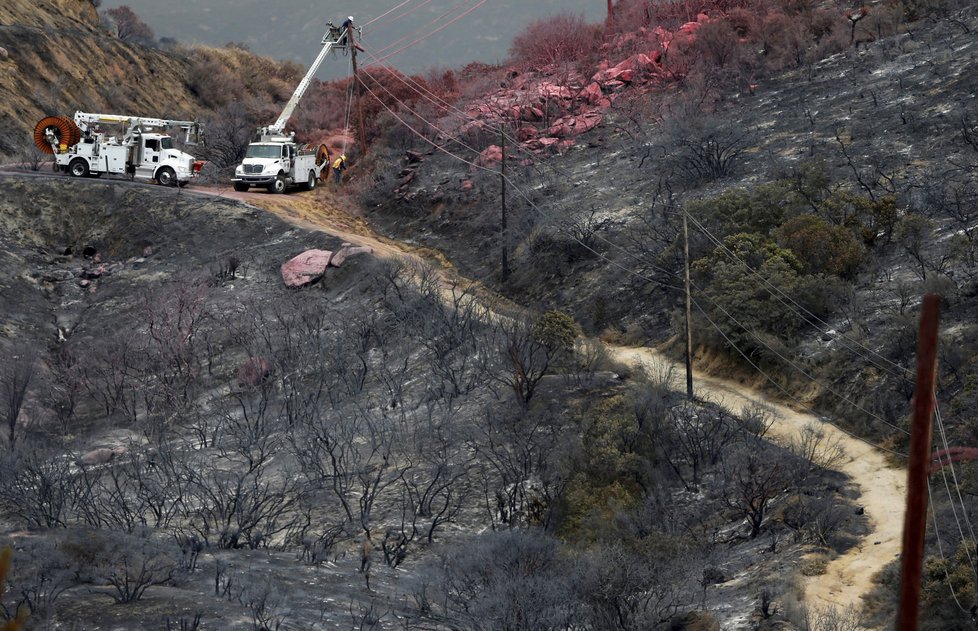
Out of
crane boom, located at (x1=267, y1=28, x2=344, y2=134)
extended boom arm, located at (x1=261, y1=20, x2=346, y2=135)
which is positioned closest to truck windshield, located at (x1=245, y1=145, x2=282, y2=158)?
extended boom arm, located at (x1=261, y1=20, x2=346, y2=135)

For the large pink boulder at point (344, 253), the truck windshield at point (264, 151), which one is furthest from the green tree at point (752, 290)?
the truck windshield at point (264, 151)

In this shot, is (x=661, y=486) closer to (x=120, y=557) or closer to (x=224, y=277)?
(x=120, y=557)

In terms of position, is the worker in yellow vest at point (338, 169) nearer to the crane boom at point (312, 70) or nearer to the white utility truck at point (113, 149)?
the crane boom at point (312, 70)

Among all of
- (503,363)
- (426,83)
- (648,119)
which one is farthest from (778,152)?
(426,83)

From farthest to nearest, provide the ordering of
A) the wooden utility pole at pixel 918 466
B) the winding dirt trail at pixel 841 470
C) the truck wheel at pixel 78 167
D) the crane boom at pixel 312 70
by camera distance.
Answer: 1. the crane boom at pixel 312 70
2. the truck wheel at pixel 78 167
3. the winding dirt trail at pixel 841 470
4. the wooden utility pole at pixel 918 466

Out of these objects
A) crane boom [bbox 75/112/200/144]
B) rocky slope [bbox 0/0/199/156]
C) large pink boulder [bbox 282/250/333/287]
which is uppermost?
rocky slope [bbox 0/0/199/156]

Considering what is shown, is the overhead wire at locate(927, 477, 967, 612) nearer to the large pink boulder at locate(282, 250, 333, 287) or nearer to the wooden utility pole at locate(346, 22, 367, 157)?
the large pink boulder at locate(282, 250, 333, 287)
